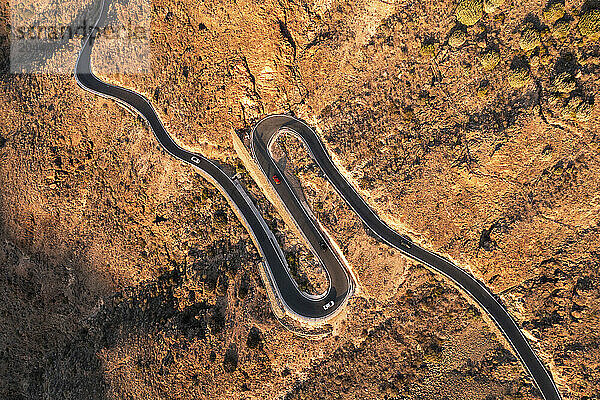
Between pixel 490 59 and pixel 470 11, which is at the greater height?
pixel 470 11

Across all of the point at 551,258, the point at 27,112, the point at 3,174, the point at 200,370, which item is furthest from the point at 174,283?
the point at 551,258

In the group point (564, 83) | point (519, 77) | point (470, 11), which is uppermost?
point (470, 11)

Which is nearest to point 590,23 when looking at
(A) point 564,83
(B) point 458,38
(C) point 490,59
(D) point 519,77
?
(A) point 564,83

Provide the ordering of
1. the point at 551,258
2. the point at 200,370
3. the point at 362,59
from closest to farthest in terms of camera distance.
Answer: the point at 551,258
the point at 200,370
the point at 362,59

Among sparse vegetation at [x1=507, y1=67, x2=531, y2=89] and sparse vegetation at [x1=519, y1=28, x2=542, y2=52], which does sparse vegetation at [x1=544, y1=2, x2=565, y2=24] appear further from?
sparse vegetation at [x1=507, y1=67, x2=531, y2=89]

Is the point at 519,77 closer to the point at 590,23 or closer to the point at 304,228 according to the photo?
the point at 590,23

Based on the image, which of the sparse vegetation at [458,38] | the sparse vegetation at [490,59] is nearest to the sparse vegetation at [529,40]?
the sparse vegetation at [490,59]

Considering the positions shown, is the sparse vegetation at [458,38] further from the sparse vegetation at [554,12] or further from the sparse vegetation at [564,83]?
the sparse vegetation at [564,83]

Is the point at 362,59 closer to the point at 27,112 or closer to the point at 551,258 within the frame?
the point at 551,258
